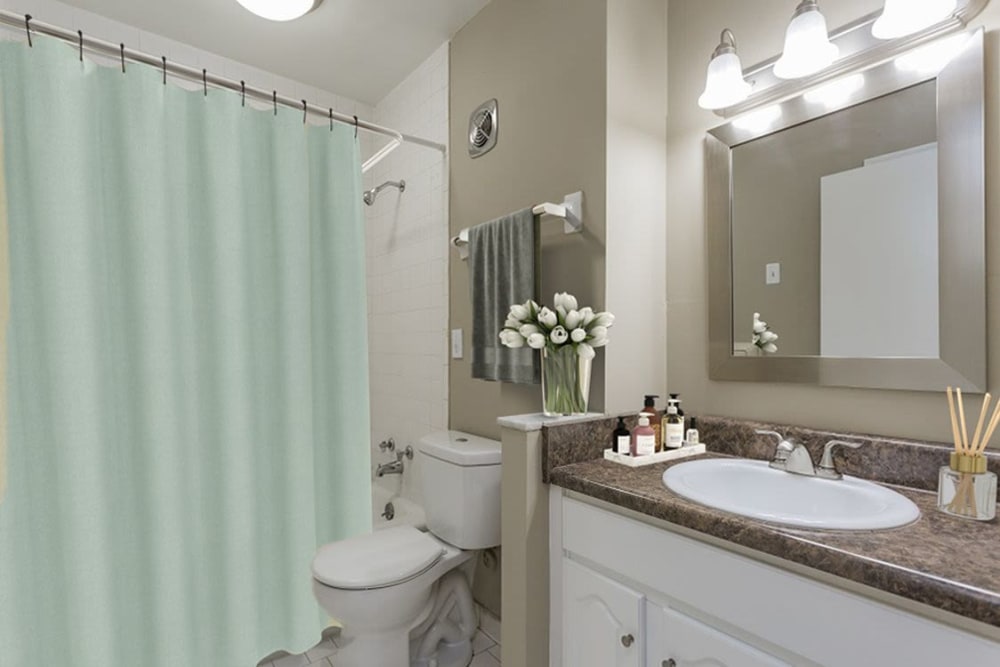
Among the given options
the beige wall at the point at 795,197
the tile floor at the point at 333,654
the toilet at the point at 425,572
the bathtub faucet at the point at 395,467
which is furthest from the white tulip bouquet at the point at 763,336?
the bathtub faucet at the point at 395,467

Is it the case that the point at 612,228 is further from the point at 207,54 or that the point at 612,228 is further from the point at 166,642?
the point at 207,54

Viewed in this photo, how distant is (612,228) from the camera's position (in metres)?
1.47

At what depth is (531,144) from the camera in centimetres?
174

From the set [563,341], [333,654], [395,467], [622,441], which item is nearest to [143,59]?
[563,341]

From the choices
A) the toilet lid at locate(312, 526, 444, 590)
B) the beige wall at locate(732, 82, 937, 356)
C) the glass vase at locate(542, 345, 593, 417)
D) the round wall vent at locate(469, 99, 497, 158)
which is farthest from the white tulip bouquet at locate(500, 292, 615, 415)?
the round wall vent at locate(469, 99, 497, 158)

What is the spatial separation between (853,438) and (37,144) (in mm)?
2189

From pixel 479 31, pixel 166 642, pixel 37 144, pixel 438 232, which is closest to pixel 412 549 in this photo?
pixel 166 642

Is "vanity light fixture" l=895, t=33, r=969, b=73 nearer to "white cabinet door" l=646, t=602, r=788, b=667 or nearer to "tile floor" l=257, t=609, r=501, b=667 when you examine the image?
"white cabinet door" l=646, t=602, r=788, b=667

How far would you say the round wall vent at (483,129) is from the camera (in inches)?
75.7

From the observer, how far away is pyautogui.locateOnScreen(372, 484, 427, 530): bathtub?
199 cm

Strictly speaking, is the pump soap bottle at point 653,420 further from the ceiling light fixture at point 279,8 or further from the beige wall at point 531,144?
the ceiling light fixture at point 279,8

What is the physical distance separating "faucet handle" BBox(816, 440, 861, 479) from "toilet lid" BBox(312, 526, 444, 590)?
3.76ft

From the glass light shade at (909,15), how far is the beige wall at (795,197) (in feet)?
0.44

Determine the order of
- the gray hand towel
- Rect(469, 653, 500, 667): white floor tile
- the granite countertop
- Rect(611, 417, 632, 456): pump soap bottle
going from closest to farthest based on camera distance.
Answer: the granite countertop → Rect(611, 417, 632, 456): pump soap bottle → the gray hand towel → Rect(469, 653, 500, 667): white floor tile
